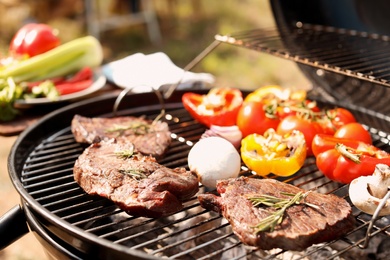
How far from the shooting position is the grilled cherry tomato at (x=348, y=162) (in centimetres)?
252

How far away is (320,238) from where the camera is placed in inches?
80.2

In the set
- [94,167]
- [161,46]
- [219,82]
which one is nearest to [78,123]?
[94,167]

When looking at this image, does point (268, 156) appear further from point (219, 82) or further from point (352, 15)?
point (219, 82)

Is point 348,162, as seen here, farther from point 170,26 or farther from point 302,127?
point 170,26

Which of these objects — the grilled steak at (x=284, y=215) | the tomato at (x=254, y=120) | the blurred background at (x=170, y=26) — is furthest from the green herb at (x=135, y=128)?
the blurred background at (x=170, y=26)

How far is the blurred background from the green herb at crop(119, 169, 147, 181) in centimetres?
570

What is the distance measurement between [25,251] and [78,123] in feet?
7.00

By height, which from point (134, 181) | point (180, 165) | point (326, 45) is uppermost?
point (326, 45)

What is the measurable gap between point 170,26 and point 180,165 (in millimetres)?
8219

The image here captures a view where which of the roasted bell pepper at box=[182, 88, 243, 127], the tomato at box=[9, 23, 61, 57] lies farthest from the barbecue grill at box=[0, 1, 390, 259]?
the tomato at box=[9, 23, 61, 57]

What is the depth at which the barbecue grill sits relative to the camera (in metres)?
2.21

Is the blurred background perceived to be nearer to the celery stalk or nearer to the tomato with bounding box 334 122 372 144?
the celery stalk

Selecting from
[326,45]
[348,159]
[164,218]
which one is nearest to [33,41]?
[164,218]

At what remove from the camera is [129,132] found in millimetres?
3037
